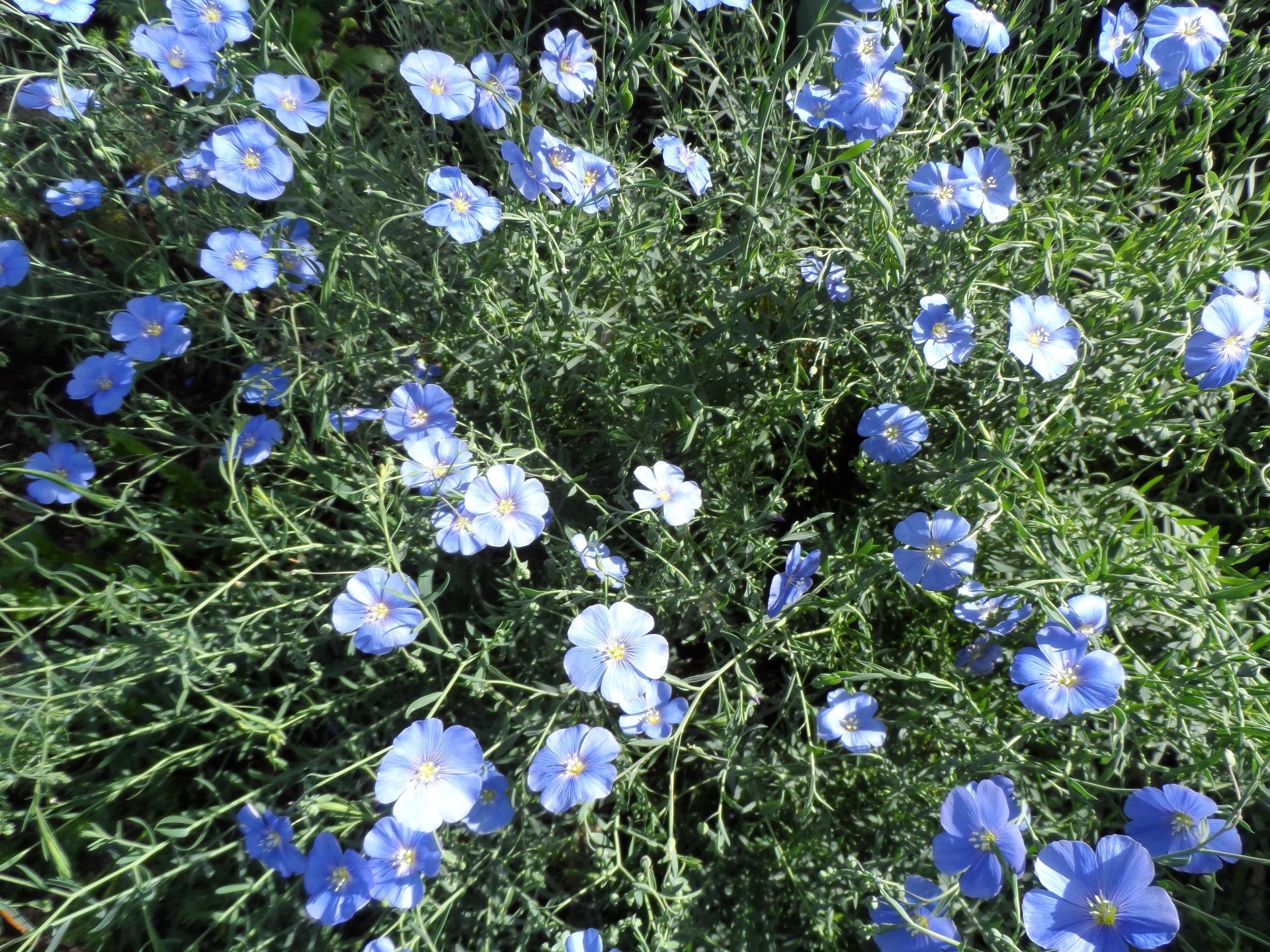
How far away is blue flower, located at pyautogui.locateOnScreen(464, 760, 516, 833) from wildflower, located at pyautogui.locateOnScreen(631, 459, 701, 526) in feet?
2.16

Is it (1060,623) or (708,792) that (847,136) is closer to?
(1060,623)

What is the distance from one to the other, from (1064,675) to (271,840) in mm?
1670

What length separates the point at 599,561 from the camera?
1822 mm

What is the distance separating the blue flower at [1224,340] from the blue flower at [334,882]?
6.46 feet

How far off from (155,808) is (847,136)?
2.45m

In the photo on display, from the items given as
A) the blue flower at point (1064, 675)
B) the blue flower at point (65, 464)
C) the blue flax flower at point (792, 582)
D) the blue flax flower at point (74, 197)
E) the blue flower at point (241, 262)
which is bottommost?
the blue flax flower at point (792, 582)

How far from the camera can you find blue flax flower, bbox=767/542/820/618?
6.27 ft

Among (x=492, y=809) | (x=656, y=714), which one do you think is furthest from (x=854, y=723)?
(x=492, y=809)

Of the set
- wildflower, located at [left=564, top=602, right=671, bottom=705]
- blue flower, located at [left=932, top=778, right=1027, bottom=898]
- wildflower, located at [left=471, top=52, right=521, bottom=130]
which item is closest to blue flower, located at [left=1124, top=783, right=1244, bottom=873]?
blue flower, located at [left=932, top=778, right=1027, bottom=898]

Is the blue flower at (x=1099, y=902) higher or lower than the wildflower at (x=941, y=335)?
lower

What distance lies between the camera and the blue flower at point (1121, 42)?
210 cm

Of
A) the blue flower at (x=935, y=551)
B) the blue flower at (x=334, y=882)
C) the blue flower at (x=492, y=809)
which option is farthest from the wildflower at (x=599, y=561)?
the blue flower at (x=334, y=882)

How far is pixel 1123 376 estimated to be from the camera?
2127 mm

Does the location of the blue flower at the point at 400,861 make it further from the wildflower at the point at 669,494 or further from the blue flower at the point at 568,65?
the blue flower at the point at 568,65
